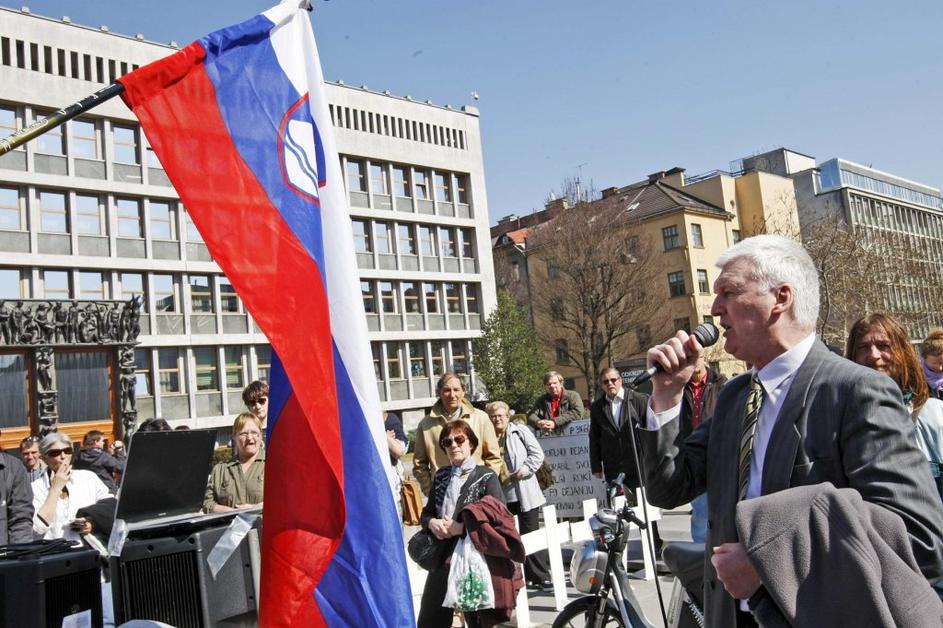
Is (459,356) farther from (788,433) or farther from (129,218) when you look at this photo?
(788,433)

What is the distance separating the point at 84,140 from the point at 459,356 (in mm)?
23876

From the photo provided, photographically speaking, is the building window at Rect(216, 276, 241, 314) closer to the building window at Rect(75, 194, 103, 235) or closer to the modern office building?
the modern office building

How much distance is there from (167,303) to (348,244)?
3851cm

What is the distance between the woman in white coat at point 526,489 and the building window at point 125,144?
3435cm

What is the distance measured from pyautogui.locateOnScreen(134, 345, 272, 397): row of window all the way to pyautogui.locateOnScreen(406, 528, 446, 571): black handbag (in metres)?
35.6

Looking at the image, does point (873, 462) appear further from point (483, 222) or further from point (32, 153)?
point (483, 222)

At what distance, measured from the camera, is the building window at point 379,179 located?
49.4 m

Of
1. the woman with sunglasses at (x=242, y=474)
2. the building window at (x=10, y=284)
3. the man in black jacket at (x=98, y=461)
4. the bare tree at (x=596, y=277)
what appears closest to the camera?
the woman with sunglasses at (x=242, y=474)

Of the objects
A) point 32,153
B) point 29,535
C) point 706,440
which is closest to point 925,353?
point 706,440

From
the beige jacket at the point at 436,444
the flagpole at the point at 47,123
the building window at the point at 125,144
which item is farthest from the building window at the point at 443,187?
the flagpole at the point at 47,123

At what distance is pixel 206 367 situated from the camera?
4119 centimetres

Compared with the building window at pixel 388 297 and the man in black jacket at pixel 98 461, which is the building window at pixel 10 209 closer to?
the building window at pixel 388 297

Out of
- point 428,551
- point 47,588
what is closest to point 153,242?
point 428,551

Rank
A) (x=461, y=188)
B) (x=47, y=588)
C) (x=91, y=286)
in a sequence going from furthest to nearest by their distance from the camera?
1. (x=461, y=188)
2. (x=91, y=286)
3. (x=47, y=588)
